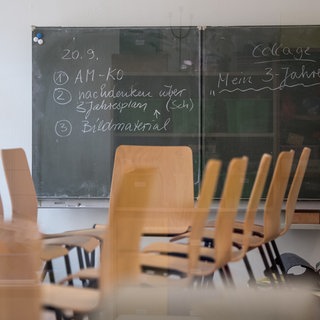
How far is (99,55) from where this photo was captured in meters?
3.30

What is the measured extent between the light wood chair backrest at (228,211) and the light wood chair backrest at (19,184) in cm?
63

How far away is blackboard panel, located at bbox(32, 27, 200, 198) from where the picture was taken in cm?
312

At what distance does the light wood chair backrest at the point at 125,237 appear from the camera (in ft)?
5.15

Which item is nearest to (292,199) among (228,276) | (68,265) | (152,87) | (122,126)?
(228,276)

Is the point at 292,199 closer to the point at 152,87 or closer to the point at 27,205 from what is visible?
the point at 27,205

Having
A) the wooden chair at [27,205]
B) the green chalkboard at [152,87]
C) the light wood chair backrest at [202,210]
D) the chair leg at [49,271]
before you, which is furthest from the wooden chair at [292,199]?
the chair leg at [49,271]

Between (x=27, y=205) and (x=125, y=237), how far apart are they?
0.64 metres

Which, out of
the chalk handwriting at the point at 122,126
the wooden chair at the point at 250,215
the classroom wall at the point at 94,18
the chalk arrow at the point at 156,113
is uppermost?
the classroom wall at the point at 94,18

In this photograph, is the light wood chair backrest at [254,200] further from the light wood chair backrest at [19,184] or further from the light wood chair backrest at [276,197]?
the light wood chair backrest at [19,184]

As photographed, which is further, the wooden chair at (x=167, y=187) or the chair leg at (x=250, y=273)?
the chair leg at (x=250, y=273)

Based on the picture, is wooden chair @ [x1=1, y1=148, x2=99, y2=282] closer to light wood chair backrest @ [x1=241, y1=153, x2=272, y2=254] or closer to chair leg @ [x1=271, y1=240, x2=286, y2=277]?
light wood chair backrest @ [x1=241, y1=153, x2=272, y2=254]

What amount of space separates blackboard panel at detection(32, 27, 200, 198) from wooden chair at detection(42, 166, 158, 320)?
1322 millimetres

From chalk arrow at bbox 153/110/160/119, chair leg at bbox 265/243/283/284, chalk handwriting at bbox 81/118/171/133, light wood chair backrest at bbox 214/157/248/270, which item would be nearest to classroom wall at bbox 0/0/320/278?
chalk handwriting at bbox 81/118/171/133

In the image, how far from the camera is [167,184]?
6.44 feet
